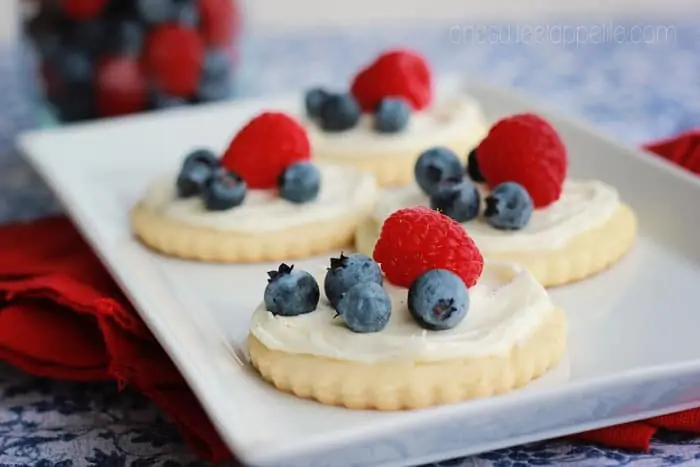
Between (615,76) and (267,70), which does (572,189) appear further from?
(267,70)

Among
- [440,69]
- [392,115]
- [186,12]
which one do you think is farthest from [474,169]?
[440,69]

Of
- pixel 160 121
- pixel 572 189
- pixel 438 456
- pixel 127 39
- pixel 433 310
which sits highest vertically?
pixel 127 39

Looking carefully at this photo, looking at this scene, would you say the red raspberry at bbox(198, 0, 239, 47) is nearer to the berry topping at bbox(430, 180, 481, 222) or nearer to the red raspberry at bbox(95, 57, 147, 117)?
the red raspberry at bbox(95, 57, 147, 117)

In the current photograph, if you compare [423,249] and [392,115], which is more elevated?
[392,115]

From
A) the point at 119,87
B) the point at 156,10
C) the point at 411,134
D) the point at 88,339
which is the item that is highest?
the point at 156,10

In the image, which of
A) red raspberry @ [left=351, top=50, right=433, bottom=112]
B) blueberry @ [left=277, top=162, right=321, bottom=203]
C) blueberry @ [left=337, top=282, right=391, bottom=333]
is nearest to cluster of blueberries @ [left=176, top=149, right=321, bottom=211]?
blueberry @ [left=277, top=162, right=321, bottom=203]

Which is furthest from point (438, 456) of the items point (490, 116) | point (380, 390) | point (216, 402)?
point (490, 116)

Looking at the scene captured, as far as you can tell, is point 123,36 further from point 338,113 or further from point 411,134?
point 411,134
